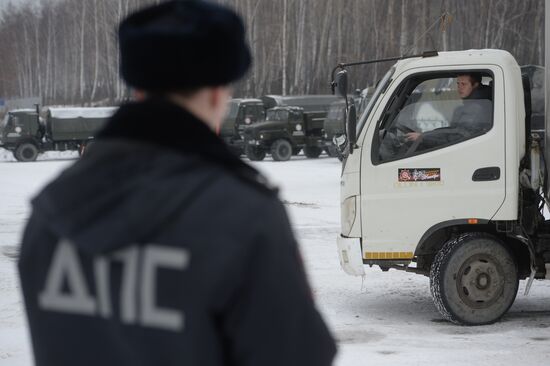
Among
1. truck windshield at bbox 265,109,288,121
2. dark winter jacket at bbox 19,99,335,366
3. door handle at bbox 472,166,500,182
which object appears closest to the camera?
dark winter jacket at bbox 19,99,335,366

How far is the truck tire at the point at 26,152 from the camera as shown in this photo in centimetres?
3809

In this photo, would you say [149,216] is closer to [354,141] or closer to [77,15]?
[354,141]

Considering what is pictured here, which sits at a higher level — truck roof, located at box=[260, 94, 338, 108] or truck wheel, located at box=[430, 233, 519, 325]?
truck roof, located at box=[260, 94, 338, 108]

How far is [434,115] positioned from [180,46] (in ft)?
20.4

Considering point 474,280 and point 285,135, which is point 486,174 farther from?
point 285,135

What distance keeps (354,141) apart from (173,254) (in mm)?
6358

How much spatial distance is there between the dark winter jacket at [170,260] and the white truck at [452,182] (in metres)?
6.05

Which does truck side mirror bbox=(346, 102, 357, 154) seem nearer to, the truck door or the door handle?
the truck door

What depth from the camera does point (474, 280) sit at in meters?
8.06

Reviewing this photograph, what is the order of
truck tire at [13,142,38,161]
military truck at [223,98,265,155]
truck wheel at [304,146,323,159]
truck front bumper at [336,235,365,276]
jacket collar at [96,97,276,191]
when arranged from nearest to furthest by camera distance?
jacket collar at [96,97,276,191] < truck front bumper at [336,235,365,276] < truck wheel at [304,146,323,159] < truck tire at [13,142,38,161] < military truck at [223,98,265,155]

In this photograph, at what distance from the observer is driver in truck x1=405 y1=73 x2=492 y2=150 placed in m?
7.95

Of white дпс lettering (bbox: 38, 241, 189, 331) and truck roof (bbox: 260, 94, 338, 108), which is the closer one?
white дпс lettering (bbox: 38, 241, 189, 331)

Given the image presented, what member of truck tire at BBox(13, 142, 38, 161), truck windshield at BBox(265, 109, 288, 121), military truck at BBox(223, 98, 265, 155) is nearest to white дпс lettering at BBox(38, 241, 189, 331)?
truck windshield at BBox(265, 109, 288, 121)

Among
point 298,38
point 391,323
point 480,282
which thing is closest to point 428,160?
point 480,282
